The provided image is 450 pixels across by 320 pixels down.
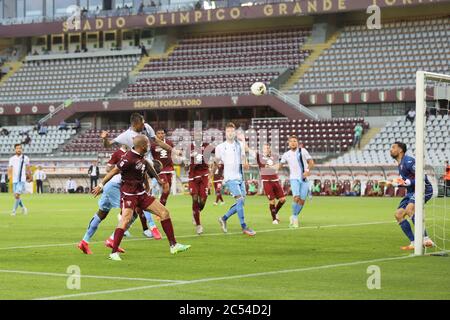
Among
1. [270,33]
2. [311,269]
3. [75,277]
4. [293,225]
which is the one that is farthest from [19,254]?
Result: [270,33]

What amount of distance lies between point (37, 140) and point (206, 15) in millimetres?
15297

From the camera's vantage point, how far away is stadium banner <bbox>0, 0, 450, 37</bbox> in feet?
195

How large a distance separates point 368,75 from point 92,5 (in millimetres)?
24244

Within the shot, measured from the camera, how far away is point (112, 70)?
230 ft

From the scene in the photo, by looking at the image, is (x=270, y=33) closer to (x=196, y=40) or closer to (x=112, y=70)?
(x=196, y=40)

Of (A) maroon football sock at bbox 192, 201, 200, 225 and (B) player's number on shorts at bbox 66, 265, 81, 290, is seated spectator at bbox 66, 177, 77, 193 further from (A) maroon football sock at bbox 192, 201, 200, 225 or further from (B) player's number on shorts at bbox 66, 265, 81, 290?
(B) player's number on shorts at bbox 66, 265, 81, 290

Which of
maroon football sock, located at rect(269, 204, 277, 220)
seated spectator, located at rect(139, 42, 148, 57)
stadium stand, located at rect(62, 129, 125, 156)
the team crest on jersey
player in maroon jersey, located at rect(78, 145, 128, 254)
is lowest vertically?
maroon football sock, located at rect(269, 204, 277, 220)

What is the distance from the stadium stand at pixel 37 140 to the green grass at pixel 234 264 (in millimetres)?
41370

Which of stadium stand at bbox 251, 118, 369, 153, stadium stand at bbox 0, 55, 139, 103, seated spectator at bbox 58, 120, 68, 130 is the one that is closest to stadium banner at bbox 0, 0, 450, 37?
stadium stand at bbox 0, 55, 139, 103

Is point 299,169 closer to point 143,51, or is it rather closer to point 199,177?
point 199,177

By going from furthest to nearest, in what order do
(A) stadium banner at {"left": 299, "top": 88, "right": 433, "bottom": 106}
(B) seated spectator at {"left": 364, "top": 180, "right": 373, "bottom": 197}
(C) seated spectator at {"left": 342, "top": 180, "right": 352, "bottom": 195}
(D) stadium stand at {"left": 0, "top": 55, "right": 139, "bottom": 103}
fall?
(D) stadium stand at {"left": 0, "top": 55, "right": 139, "bottom": 103} < (A) stadium banner at {"left": 299, "top": 88, "right": 433, "bottom": 106} < (C) seated spectator at {"left": 342, "top": 180, "right": 352, "bottom": 195} < (B) seated spectator at {"left": 364, "top": 180, "right": 373, "bottom": 197}

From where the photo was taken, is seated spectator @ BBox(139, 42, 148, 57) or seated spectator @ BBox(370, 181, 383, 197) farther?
seated spectator @ BBox(139, 42, 148, 57)

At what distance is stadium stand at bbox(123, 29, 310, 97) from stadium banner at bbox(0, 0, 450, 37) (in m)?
2.87

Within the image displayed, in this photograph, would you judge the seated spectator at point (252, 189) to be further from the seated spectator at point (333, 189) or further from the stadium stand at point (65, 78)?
the stadium stand at point (65, 78)
